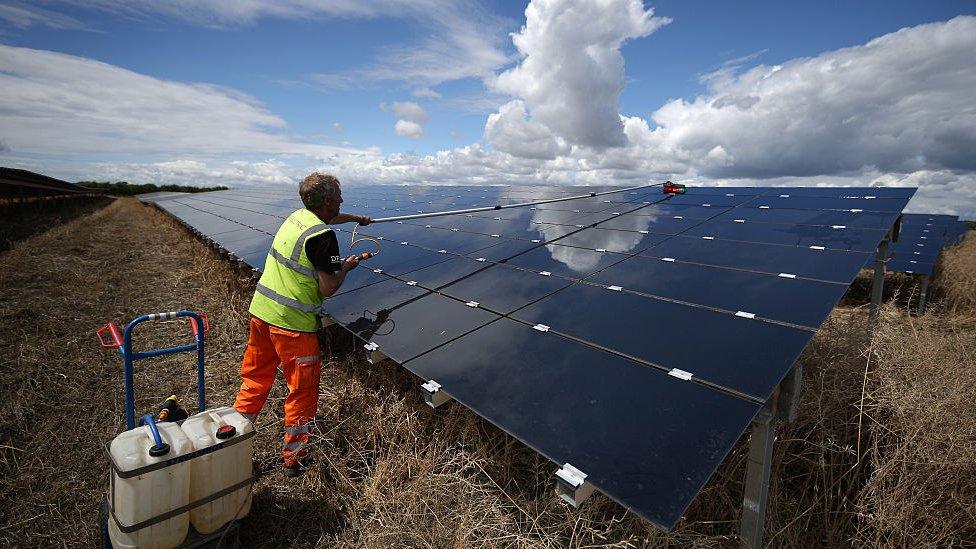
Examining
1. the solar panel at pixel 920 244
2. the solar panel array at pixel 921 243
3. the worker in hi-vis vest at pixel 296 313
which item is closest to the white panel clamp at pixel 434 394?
the worker in hi-vis vest at pixel 296 313

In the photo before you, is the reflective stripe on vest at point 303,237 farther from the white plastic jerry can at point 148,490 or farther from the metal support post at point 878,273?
the metal support post at point 878,273

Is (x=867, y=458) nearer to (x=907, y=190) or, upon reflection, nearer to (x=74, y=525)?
(x=907, y=190)

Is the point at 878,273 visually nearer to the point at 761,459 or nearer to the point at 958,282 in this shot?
the point at 761,459

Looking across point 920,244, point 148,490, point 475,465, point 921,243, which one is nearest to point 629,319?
point 475,465

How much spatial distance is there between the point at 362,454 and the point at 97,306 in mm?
8235

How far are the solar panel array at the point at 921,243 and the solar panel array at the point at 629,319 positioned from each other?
18.2 feet

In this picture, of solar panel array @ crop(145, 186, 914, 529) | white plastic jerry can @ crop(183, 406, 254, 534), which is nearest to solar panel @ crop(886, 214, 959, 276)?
solar panel array @ crop(145, 186, 914, 529)

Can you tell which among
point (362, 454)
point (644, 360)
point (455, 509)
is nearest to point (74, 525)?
point (362, 454)

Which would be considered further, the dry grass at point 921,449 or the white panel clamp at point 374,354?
the white panel clamp at point 374,354

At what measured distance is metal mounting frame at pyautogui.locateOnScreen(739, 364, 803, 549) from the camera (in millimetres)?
2719

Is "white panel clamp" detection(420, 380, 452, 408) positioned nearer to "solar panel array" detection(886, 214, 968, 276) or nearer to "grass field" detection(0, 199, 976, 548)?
"grass field" detection(0, 199, 976, 548)

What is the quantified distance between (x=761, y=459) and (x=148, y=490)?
13.1ft

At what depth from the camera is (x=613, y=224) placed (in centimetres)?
788

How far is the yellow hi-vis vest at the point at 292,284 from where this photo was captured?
4.08 metres
